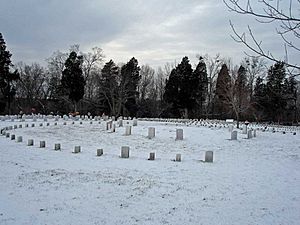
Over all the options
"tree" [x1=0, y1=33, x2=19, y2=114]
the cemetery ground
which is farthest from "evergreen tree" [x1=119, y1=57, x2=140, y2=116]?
the cemetery ground

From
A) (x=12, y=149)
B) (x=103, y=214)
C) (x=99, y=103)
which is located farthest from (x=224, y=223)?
(x=99, y=103)

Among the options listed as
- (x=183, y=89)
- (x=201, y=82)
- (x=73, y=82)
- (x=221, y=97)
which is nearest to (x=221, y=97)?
(x=221, y=97)

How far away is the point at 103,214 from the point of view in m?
5.91

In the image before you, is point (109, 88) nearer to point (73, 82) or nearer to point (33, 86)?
point (73, 82)

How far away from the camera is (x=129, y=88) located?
48438mm

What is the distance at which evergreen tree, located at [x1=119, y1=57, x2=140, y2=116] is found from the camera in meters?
46.7

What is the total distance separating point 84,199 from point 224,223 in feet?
9.40

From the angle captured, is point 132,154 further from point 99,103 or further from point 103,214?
point 99,103

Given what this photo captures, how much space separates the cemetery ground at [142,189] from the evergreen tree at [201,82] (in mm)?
37957

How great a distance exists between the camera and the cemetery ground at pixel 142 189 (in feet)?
19.3

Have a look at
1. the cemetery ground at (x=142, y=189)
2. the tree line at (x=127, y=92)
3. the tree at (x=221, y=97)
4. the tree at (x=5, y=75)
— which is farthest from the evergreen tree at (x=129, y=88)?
the cemetery ground at (x=142, y=189)

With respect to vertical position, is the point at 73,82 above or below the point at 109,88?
above

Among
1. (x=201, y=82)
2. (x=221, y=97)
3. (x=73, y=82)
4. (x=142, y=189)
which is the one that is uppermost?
(x=201, y=82)

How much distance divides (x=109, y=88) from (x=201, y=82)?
15.0 metres
